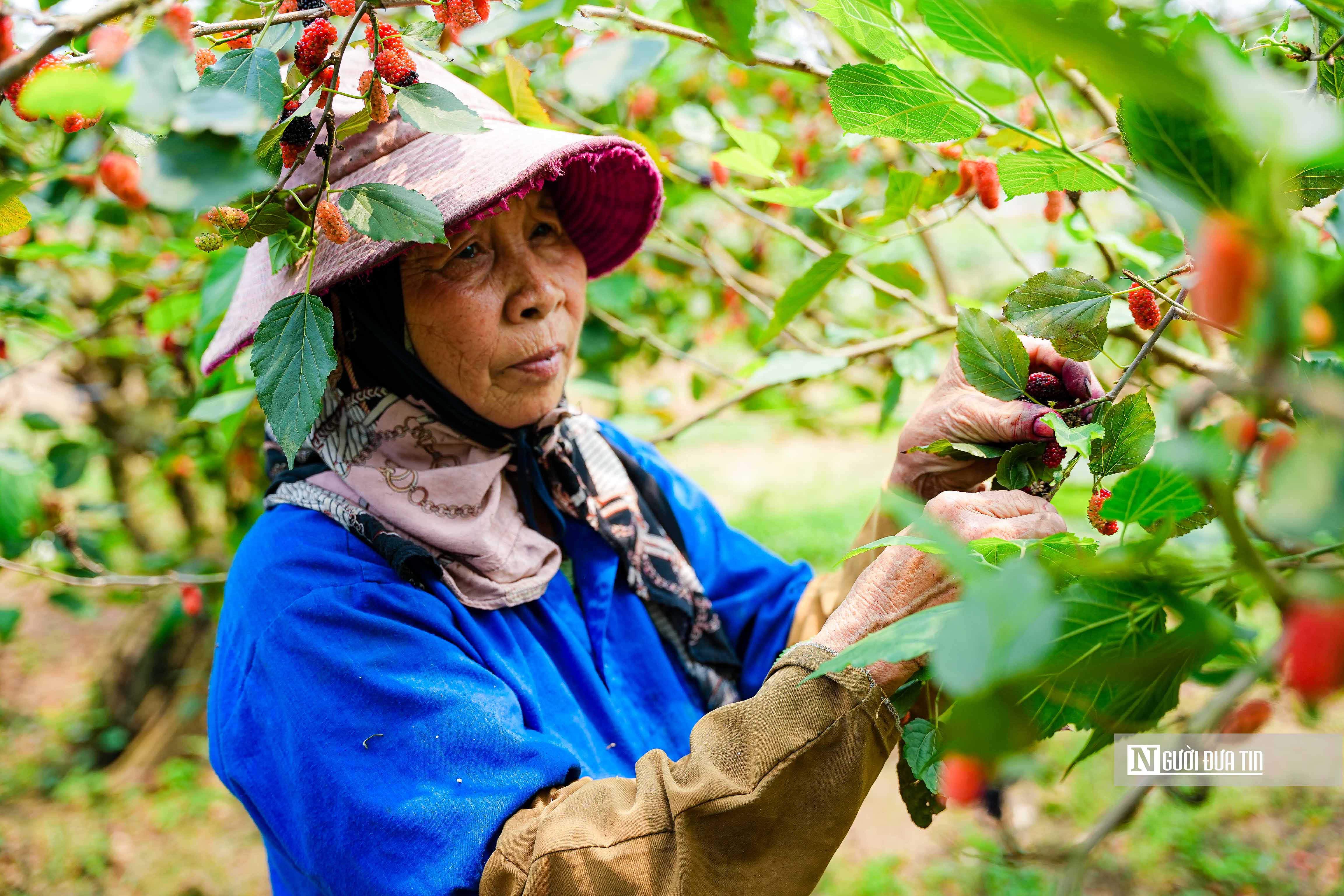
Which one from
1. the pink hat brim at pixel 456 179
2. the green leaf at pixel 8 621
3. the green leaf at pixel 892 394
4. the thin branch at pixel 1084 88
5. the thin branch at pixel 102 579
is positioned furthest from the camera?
the green leaf at pixel 8 621

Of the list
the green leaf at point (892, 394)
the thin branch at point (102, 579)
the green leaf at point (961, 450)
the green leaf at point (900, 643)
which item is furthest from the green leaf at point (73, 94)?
the thin branch at point (102, 579)

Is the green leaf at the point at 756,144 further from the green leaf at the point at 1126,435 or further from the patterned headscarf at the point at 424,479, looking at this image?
the green leaf at the point at 1126,435

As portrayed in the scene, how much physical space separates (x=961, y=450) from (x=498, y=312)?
0.64 meters

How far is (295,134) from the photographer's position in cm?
84

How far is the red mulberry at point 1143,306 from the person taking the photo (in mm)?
894

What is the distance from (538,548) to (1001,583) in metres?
1.05

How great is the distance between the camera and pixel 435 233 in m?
0.85

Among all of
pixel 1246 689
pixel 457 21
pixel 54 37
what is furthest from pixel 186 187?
pixel 1246 689

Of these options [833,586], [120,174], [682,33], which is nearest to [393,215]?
[682,33]

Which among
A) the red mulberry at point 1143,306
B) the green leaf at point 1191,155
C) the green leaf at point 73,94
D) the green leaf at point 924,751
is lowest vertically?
the green leaf at point 924,751

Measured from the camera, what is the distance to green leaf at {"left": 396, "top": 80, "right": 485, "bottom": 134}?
0.80 metres

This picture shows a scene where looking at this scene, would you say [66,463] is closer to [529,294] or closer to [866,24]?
[529,294]

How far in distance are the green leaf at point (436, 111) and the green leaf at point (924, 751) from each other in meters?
0.70

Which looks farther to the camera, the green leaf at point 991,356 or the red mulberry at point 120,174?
the red mulberry at point 120,174
